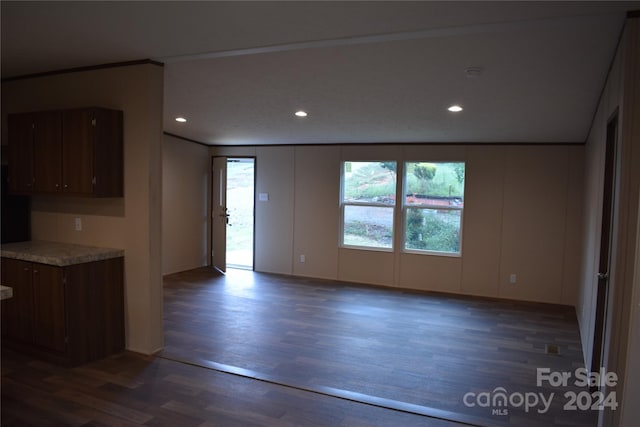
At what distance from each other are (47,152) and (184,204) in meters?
3.74

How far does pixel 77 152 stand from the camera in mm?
3449

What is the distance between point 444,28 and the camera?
243 cm

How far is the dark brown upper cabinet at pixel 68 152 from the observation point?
3400 millimetres

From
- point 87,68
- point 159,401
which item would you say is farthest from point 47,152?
point 159,401

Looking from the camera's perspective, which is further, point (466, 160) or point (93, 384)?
point (466, 160)

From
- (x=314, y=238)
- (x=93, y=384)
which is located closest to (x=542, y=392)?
(x=93, y=384)

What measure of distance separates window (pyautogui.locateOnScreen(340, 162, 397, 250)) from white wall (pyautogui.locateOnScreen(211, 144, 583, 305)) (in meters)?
0.14

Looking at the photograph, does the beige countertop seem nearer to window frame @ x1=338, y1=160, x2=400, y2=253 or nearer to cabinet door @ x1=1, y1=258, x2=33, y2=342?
cabinet door @ x1=1, y1=258, x2=33, y2=342

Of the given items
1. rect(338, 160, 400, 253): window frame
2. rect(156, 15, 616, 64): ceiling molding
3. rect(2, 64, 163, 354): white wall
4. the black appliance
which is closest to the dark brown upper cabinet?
rect(2, 64, 163, 354): white wall

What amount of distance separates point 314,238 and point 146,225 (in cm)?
409

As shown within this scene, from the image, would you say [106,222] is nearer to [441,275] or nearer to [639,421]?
[639,421]

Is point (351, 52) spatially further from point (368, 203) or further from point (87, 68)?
point (368, 203)

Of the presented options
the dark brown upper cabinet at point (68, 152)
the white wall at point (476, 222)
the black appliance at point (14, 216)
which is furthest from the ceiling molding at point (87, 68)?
the white wall at point (476, 222)

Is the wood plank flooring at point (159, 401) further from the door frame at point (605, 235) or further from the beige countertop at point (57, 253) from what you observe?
the door frame at point (605, 235)
